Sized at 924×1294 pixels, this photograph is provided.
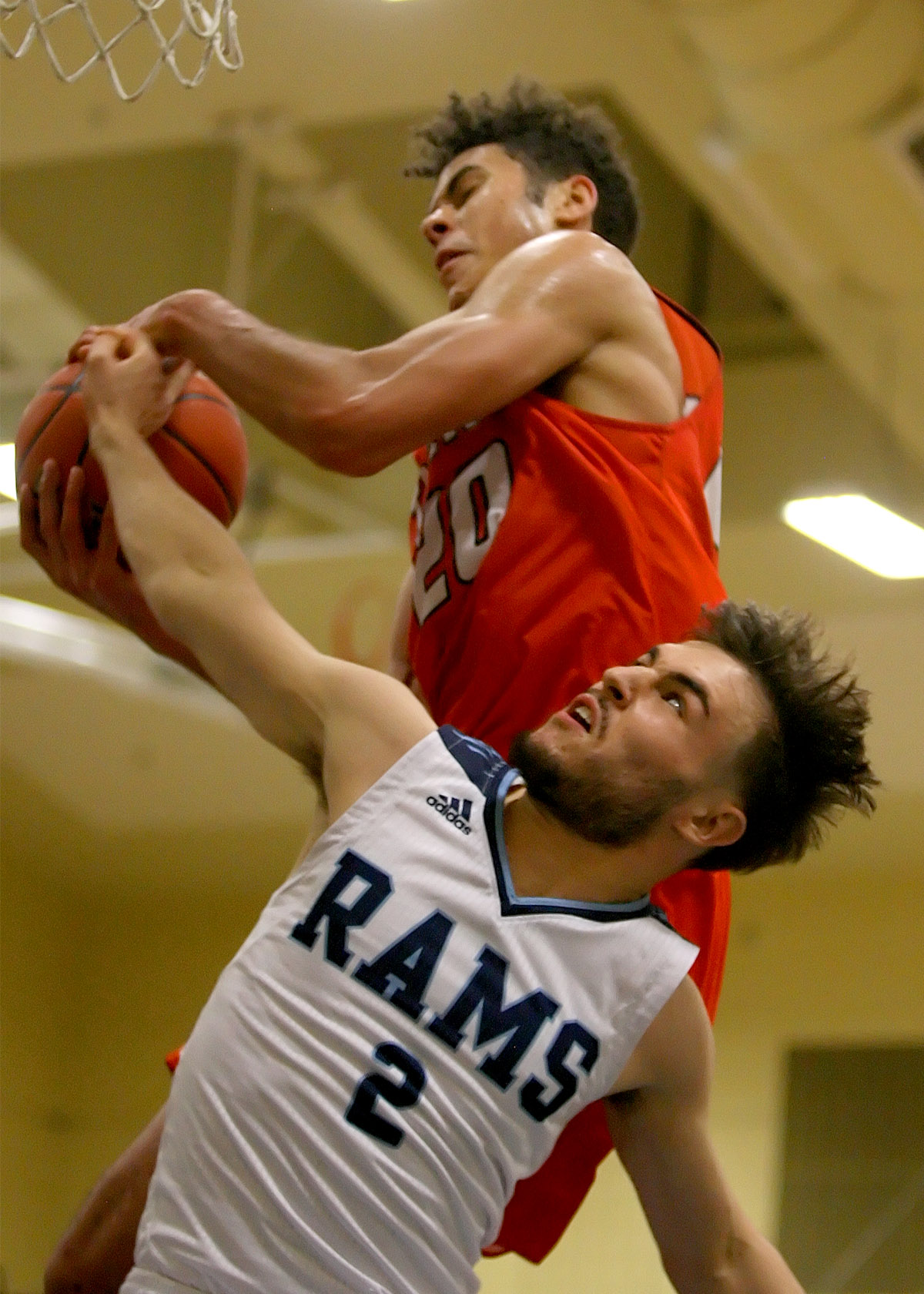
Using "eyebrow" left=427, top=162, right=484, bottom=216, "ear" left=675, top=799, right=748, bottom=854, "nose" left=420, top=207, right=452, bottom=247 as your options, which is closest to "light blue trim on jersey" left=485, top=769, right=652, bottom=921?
"ear" left=675, top=799, right=748, bottom=854

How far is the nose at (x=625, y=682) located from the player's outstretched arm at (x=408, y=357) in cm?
44

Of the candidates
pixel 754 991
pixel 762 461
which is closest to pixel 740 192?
pixel 762 461

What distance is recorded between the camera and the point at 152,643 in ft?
8.64

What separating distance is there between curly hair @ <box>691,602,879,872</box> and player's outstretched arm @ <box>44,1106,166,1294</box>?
40.7 inches

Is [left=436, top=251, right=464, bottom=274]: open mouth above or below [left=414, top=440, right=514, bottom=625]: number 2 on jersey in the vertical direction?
above

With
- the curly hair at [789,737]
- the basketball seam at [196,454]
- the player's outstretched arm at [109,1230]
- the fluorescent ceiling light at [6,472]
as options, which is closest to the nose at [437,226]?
the basketball seam at [196,454]

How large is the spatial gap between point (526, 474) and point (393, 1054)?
845 mm

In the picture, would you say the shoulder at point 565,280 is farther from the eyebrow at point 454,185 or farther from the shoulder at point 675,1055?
the shoulder at point 675,1055

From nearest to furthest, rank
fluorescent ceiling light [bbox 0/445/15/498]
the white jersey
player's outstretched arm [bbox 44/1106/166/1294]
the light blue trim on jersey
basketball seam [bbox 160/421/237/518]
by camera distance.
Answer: the white jersey → the light blue trim on jersey → basketball seam [bbox 160/421/237/518] → player's outstretched arm [bbox 44/1106/166/1294] → fluorescent ceiling light [bbox 0/445/15/498]

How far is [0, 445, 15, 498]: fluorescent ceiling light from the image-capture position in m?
7.58

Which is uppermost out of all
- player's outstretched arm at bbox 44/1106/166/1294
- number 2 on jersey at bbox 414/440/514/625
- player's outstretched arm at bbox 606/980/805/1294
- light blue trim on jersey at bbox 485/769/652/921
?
number 2 on jersey at bbox 414/440/514/625

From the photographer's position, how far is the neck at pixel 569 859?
2244mm

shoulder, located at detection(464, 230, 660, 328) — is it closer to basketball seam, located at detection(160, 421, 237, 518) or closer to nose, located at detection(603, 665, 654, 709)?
basketball seam, located at detection(160, 421, 237, 518)

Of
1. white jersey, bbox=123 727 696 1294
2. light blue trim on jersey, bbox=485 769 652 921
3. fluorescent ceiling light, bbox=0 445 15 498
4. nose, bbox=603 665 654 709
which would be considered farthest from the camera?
fluorescent ceiling light, bbox=0 445 15 498
